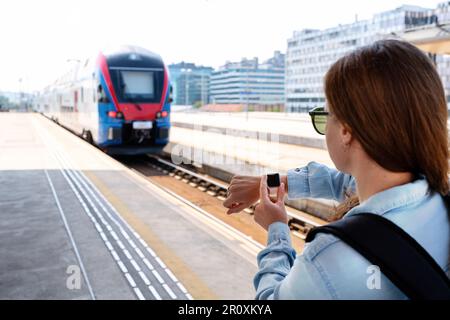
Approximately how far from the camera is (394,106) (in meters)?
0.99

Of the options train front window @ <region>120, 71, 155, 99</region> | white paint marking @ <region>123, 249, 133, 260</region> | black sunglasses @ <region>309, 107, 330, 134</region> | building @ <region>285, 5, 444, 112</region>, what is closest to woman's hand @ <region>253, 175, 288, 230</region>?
black sunglasses @ <region>309, 107, 330, 134</region>

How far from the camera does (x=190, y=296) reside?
3.32m

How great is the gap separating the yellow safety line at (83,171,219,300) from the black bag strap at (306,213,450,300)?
257 centimetres

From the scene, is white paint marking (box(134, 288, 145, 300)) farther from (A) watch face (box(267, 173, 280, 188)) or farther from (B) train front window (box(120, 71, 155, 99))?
(B) train front window (box(120, 71, 155, 99))

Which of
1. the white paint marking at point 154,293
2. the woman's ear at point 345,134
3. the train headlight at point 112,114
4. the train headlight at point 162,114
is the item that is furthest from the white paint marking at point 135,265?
the train headlight at point 162,114

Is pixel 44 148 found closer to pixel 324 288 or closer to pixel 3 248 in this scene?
pixel 3 248

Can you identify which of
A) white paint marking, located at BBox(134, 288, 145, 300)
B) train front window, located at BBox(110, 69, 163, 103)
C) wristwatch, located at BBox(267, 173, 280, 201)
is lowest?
white paint marking, located at BBox(134, 288, 145, 300)

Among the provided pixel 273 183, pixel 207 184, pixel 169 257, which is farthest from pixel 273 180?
pixel 207 184

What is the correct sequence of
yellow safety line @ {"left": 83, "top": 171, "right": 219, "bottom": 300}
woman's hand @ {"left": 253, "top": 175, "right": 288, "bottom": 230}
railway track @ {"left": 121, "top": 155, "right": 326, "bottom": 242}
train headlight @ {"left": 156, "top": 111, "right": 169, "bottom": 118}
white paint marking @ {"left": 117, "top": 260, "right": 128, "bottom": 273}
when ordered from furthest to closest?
train headlight @ {"left": 156, "top": 111, "right": 169, "bottom": 118} < railway track @ {"left": 121, "top": 155, "right": 326, "bottom": 242} < white paint marking @ {"left": 117, "top": 260, "right": 128, "bottom": 273} < yellow safety line @ {"left": 83, "top": 171, "right": 219, "bottom": 300} < woman's hand @ {"left": 253, "top": 175, "right": 288, "bottom": 230}

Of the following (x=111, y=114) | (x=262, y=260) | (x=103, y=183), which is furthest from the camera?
(x=111, y=114)

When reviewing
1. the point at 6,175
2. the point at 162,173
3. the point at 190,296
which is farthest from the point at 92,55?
the point at 190,296

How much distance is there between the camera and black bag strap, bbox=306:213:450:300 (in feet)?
2.88

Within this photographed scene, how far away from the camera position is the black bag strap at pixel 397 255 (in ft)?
2.88
